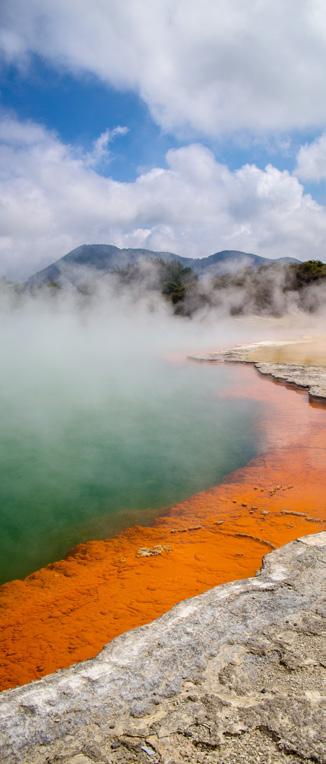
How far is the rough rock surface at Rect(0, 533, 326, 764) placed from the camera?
1521mm

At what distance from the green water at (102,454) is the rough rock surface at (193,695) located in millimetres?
1979

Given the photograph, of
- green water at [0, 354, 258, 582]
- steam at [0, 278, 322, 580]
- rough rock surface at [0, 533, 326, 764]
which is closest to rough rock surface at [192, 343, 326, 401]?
steam at [0, 278, 322, 580]

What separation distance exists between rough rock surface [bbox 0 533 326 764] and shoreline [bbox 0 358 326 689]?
0.68 meters

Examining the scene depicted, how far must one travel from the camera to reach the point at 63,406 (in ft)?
31.2

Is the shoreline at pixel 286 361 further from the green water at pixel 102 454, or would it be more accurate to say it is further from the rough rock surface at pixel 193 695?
the rough rock surface at pixel 193 695

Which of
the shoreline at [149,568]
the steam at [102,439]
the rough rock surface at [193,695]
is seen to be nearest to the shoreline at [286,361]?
the steam at [102,439]

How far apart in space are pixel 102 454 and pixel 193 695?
4856 mm

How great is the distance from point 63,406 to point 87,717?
26.5ft

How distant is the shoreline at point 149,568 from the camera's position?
277 centimetres

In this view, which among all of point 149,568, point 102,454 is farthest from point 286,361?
point 149,568

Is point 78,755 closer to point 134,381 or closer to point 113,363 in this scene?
point 134,381

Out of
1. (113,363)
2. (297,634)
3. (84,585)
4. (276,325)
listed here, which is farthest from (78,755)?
(276,325)

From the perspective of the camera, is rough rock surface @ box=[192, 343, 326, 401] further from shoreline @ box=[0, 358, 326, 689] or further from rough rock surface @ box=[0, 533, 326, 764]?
rough rock surface @ box=[0, 533, 326, 764]

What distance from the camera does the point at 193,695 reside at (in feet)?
5.81
